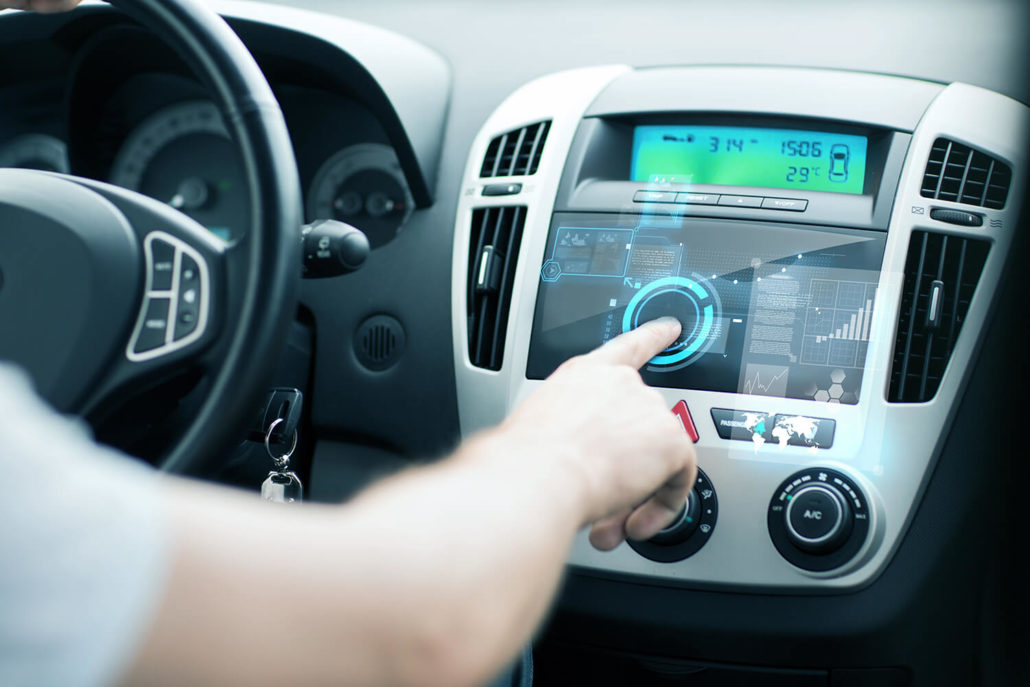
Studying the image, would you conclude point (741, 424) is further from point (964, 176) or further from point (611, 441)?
point (611, 441)

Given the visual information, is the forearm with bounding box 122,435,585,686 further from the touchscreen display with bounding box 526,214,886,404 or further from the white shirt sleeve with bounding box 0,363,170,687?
the touchscreen display with bounding box 526,214,886,404

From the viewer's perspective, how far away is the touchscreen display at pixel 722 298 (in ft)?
3.50

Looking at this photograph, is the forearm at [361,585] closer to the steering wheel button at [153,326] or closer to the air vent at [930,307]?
the steering wheel button at [153,326]

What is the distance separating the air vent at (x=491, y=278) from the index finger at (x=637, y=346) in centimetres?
24

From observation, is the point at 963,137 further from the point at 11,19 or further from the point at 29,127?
the point at 29,127

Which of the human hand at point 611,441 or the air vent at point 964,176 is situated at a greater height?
the air vent at point 964,176

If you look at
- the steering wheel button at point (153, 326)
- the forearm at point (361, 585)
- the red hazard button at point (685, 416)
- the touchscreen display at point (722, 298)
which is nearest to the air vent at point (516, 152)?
the touchscreen display at point (722, 298)

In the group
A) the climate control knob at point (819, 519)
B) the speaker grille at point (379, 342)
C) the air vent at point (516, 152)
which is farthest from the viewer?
the speaker grille at point (379, 342)

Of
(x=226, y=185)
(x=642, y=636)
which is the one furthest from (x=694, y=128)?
(x=226, y=185)

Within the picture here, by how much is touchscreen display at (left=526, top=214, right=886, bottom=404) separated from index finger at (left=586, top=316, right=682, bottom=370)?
Result: 0.22ft

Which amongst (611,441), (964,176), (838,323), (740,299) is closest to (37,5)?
(611,441)

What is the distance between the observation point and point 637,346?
0.85 m

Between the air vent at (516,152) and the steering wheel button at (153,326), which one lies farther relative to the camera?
the air vent at (516,152)

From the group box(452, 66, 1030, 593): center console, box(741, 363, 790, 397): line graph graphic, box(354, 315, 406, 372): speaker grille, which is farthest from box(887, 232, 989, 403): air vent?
box(354, 315, 406, 372): speaker grille
